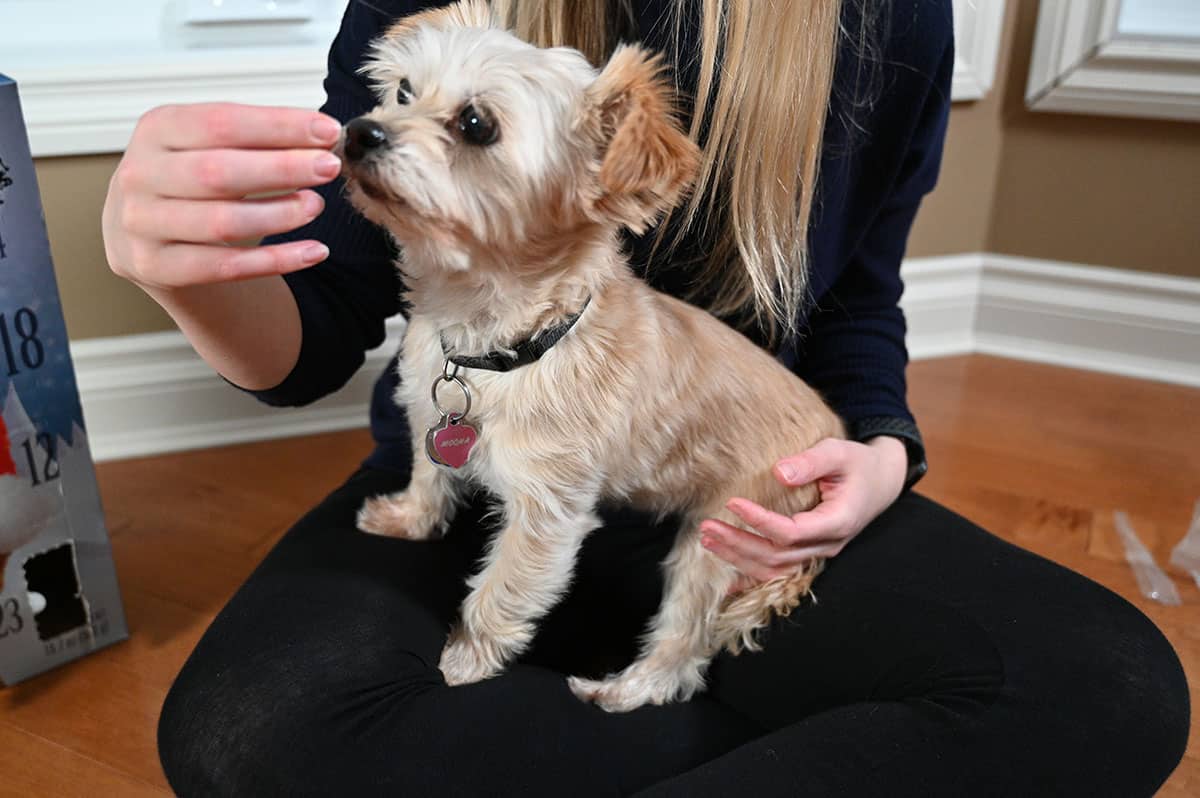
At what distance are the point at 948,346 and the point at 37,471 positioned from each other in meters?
1.77

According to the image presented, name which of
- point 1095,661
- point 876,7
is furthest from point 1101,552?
point 876,7

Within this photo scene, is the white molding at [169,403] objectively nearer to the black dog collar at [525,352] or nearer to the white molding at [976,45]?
the black dog collar at [525,352]

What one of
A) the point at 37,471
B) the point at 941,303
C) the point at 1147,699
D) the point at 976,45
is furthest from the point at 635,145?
the point at 941,303

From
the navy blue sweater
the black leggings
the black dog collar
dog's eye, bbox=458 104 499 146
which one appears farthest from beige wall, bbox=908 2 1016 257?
dog's eye, bbox=458 104 499 146

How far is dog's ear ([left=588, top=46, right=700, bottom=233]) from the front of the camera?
730 millimetres

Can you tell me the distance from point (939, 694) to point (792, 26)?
2.09 feet

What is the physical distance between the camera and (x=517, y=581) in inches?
36.6

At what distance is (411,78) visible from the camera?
2.57 ft

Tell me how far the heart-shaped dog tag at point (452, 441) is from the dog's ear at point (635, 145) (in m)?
0.23

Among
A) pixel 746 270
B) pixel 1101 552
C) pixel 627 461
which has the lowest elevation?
pixel 1101 552

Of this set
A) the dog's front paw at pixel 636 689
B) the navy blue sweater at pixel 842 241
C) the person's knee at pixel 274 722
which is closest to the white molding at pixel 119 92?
the navy blue sweater at pixel 842 241

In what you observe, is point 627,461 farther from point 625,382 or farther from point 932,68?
point 932,68

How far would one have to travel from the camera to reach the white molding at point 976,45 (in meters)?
1.94

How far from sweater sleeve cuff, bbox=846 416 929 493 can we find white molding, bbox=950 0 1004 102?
3.37 ft
